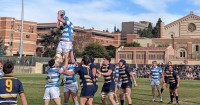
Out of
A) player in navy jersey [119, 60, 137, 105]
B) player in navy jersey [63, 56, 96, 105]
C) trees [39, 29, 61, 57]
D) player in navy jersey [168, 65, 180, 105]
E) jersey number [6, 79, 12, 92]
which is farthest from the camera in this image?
trees [39, 29, 61, 57]

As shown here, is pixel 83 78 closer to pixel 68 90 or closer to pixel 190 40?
pixel 68 90

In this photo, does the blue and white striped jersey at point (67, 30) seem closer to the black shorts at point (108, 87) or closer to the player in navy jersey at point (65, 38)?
the player in navy jersey at point (65, 38)


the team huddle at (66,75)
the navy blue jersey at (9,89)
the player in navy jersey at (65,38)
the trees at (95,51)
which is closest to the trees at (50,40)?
the trees at (95,51)

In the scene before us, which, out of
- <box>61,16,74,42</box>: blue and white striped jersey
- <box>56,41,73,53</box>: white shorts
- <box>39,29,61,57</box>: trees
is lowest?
<box>56,41,73,53</box>: white shorts

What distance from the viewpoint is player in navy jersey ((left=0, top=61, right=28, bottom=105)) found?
7.96 metres

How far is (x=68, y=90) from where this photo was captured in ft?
46.0

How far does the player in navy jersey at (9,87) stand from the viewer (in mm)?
7957

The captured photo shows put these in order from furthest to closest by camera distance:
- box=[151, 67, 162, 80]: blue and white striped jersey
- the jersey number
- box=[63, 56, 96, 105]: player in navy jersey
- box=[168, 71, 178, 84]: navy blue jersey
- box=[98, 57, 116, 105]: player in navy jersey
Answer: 1. box=[151, 67, 162, 80]: blue and white striped jersey
2. box=[168, 71, 178, 84]: navy blue jersey
3. box=[98, 57, 116, 105]: player in navy jersey
4. box=[63, 56, 96, 105]: player in navy jersey
5. the jersey number

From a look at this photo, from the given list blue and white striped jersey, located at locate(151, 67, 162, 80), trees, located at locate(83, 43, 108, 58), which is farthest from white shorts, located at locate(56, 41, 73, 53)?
trees, located at locate(83, 43, 108, 58)

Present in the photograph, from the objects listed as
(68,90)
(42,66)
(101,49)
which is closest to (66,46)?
(68,90)

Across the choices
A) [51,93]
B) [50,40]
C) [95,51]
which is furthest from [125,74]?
[50,40]

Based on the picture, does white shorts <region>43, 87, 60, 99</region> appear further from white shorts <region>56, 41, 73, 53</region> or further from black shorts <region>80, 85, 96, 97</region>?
white shorts <region>56, 41, 73, 53</region>

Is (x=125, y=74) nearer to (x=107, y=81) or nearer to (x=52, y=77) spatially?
(x=107, y=81)

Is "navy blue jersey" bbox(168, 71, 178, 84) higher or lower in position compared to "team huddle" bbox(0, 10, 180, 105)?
lower
